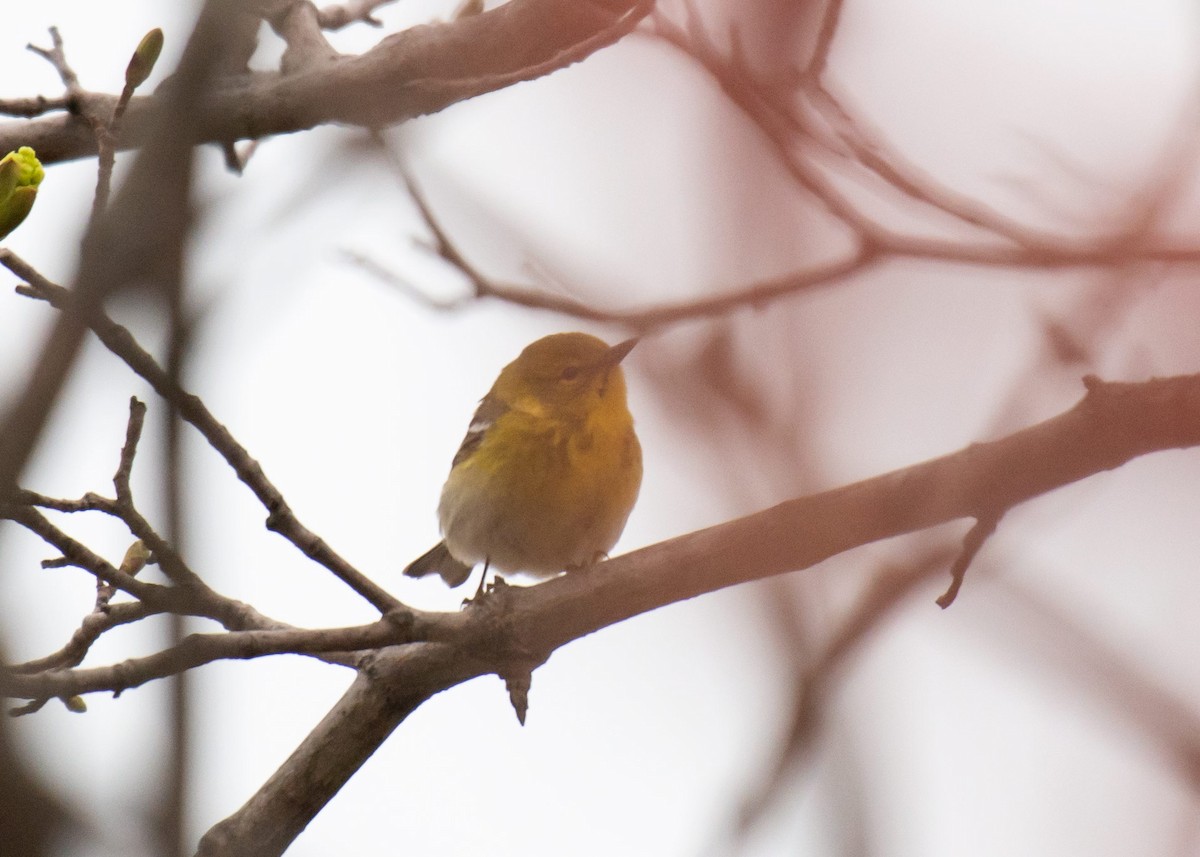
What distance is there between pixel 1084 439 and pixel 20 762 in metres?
2.13

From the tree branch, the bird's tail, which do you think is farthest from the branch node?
the bird's tail

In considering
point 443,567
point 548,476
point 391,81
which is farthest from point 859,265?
point 443,567

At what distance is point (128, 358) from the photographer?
267cm

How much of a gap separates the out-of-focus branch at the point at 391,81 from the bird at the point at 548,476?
56.7 inches

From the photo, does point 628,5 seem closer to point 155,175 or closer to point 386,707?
point 155,175

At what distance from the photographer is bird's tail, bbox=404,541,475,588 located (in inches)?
284

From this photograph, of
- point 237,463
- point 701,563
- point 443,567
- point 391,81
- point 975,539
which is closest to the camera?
point 975,539

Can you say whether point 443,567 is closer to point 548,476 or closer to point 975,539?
point 548,476

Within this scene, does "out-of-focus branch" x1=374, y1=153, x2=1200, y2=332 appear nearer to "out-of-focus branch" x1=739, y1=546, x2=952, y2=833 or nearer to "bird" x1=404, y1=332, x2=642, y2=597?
"out-of-focus branch" x1=739, y1=546, x2=952, y2=833

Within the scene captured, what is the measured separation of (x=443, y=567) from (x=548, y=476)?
1683mm

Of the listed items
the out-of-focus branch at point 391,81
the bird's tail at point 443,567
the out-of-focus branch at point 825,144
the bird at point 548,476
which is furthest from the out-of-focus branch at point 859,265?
the bird's tail at point 443,567

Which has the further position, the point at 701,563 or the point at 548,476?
the point at 548,476

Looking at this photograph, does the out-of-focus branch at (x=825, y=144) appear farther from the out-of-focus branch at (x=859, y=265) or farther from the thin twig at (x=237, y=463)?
the thin twig at (x=237, y=463)

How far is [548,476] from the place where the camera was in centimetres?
577
